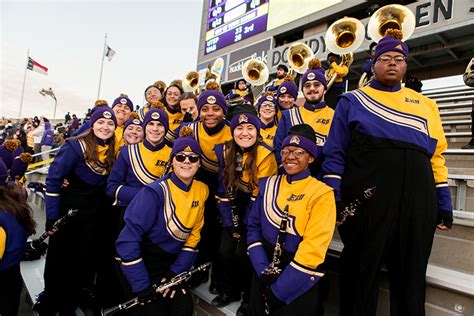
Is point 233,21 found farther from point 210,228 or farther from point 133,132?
point 210,228

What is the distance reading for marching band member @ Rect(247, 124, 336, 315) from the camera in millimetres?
1937

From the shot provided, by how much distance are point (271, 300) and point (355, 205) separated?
0.81m

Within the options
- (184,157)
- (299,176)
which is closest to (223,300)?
(184,157)

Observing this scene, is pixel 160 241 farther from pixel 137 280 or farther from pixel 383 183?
pixel 383 183

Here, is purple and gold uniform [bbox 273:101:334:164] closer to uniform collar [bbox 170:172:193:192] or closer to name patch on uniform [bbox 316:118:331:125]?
name patch on uniform [bbox 316:118:331:125]

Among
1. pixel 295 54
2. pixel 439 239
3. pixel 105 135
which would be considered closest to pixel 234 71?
pixel 295 54

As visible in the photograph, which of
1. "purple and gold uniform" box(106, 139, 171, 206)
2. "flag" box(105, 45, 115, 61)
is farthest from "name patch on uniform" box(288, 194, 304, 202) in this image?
"flag" box(105, 45, 115, 61)

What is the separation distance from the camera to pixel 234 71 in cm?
1895

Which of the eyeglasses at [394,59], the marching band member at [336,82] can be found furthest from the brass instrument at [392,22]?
the eyeglasses at [394,59]

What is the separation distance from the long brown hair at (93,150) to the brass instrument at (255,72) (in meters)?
4.19

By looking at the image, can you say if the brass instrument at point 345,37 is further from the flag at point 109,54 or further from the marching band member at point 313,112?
the flag at point 109,54

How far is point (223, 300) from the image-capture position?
2.87 m

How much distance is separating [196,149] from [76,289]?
2.08 m

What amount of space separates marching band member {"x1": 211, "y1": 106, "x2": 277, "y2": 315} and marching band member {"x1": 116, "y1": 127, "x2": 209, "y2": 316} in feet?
0.87
